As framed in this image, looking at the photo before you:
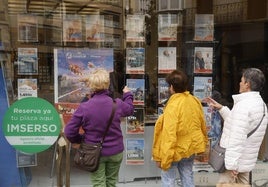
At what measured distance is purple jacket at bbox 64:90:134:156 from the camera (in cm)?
387

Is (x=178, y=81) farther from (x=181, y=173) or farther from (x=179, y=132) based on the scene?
(x=181, y=173)

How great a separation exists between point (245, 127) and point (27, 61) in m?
3.04


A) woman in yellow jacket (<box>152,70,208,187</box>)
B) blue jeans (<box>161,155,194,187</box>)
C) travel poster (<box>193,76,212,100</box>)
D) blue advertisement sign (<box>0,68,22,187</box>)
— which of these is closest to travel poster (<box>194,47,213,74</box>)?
travel poster (<box>193,76,212,100</box>)

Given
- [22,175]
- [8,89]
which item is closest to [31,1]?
[8,89]

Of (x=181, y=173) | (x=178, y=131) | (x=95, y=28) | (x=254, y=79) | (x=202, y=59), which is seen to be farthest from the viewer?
(x=202, y=59)

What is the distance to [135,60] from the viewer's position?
5805mm

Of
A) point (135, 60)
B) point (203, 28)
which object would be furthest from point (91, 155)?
point (203, 28)

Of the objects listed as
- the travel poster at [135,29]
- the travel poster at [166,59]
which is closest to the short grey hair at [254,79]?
the travel poster at [166,59]

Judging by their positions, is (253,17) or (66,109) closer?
(66,109)

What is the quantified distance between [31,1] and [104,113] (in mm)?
2535

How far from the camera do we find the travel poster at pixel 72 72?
5633 mm

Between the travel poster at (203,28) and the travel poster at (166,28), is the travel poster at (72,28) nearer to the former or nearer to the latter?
the travel poster at (166,28)

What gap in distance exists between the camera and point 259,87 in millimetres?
3912

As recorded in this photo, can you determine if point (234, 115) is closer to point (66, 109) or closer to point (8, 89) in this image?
point (66, 109)
